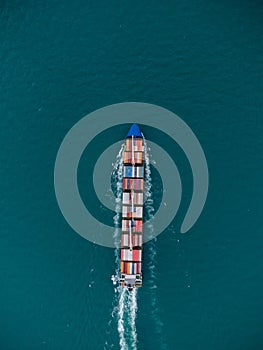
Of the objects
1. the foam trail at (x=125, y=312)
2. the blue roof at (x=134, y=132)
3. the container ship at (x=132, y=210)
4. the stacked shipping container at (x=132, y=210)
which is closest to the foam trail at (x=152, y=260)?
the container ship at (x=132, y=210)

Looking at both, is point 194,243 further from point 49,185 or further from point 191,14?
point 191,14

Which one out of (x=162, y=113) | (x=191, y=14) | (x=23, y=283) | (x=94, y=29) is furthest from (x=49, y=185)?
(x=191, y=14)

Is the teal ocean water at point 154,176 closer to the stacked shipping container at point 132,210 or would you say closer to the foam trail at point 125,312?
the foam trail at point 125,312

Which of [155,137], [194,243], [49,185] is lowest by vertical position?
[194,243]

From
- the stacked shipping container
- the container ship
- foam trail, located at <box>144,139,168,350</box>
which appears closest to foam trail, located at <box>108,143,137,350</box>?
the container ship

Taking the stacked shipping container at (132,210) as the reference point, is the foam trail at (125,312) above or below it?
below
